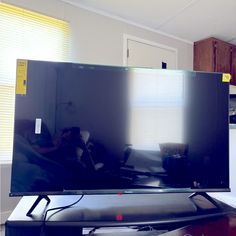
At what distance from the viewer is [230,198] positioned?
3.96 ft

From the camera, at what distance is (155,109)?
992mm

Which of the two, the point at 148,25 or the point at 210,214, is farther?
the point at 148,25

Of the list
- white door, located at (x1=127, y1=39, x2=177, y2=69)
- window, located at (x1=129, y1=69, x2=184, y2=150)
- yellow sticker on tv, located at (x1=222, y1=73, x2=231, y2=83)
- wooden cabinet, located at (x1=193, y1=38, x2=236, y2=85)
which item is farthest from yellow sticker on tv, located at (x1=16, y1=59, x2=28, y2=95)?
wooden cabinet, located at (x1=193, y1=38, x2=236, y2=85)

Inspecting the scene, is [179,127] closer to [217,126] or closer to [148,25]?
[217,126]

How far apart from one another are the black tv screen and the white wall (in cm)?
144

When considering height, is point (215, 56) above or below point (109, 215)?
above

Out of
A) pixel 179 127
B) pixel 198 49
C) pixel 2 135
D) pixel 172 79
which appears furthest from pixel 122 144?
pixel 198 49

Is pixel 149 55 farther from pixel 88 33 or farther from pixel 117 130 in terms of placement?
pixel 117 130

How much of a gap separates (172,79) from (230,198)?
2.54 ft

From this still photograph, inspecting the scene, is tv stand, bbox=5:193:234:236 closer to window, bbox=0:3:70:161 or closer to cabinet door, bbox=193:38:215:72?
window, bbox=0:3:70:161

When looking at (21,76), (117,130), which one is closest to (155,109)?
(117,130)

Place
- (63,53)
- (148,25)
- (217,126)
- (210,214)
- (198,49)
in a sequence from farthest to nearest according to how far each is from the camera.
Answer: (198,49)
(148,25)
(63,53)
(217,126)
(210,214)

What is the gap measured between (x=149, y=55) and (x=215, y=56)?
1.12m

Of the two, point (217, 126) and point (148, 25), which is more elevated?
point (148, 25)
